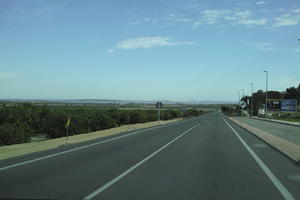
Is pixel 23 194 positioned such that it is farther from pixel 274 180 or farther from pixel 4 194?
pixel 274 180

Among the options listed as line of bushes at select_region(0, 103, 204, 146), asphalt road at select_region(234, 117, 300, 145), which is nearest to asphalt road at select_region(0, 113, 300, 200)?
line of bushes at select_region(0, 103, 204, 146)

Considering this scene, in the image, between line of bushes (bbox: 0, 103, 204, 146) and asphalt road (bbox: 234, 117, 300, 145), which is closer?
line of bushes (bbox: 0, 103, 204, 146)

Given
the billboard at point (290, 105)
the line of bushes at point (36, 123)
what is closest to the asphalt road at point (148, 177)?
the line of bushes at point (36, 123)

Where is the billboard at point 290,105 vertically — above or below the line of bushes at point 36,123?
above

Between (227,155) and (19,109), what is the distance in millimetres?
20017

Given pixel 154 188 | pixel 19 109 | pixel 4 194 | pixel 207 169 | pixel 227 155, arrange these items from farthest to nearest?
1. pixel 19 109
2. pixel 227 155
3. pixel 207 169
4. pixel 154 188
5. pixel 4 194

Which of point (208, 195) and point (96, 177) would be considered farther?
point (96, 177)

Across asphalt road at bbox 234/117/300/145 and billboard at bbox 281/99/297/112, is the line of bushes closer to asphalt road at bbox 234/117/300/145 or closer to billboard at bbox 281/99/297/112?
asphalt road at bbox 234/117/300/145

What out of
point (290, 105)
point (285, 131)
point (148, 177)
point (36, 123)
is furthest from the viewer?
point (290, 105)

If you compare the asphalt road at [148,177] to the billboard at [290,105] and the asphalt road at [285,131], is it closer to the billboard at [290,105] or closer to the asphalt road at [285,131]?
the asphalt road at [285,131]

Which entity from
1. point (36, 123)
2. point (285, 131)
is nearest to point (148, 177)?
point (36, 123)

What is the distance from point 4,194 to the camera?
7719 millimetres

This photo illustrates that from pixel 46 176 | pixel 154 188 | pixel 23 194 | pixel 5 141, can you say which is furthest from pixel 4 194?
pixel 5 141

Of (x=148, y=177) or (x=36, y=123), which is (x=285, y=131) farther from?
(x=148, y=177)
